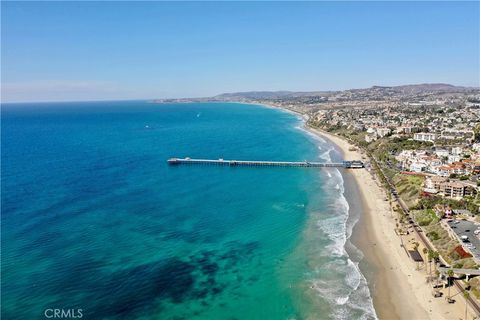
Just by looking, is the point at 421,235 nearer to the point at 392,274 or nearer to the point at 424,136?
Answer: the point at 392,274

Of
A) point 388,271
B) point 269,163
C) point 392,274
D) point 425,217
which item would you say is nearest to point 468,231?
point 425,217

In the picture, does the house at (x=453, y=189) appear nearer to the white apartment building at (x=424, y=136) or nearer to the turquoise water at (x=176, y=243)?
the turquoise water at (x=176, y=243)

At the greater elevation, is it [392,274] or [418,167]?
[418,167]

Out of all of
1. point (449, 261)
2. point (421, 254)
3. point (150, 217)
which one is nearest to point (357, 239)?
point (421, 254)

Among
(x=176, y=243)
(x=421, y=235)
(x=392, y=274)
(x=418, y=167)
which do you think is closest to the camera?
(x=392, y=274)

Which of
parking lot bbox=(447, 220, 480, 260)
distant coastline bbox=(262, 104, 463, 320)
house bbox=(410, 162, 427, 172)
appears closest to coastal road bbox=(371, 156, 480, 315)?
distant coastline bbox=(262, 104, 463, 320)

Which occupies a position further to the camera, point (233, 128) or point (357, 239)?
point (233, 128)

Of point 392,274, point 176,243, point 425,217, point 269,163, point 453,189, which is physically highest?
point 269,163

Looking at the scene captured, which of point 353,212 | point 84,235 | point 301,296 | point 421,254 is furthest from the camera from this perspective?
point 353,212

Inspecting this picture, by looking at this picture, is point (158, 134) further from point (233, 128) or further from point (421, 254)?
point (421, 254)
